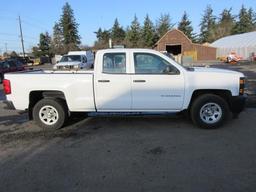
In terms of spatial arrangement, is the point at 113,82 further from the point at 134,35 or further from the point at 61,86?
the point at 134,35

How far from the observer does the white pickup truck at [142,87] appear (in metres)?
6.94

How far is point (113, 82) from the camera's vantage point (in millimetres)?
7016

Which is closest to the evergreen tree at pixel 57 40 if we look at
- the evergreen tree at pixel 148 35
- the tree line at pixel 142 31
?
the tree line at pixel 142 31

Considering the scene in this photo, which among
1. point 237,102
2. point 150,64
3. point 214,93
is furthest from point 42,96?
point 237,102

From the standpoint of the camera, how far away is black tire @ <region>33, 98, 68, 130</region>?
7.27 metres

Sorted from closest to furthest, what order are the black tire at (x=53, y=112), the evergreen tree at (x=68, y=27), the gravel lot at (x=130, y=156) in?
the gravel lot at (x=130, y=156)
the black tire at (x=53, y=112)
the evergreen tree at (x=68, y=27)

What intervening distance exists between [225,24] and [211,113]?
105 m

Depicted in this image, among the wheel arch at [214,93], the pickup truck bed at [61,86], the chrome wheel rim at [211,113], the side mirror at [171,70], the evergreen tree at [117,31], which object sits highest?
the evergreen tree at [117,31]

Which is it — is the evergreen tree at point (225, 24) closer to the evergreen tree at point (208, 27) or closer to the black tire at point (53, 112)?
the evergreen tree at point (208, 27)

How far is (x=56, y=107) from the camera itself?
7.26 m

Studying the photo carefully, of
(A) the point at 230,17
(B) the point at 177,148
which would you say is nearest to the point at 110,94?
(B) the point at 177,148

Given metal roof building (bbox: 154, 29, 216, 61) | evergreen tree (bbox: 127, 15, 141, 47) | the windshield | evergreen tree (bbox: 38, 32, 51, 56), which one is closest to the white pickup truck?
the windshield

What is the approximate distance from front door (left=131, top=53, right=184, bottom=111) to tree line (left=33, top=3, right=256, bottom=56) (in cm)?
6974

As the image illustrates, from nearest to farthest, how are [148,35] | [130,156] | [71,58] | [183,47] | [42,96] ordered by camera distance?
[130,156], [42,96], [71,58], [183,47], [148,35]
